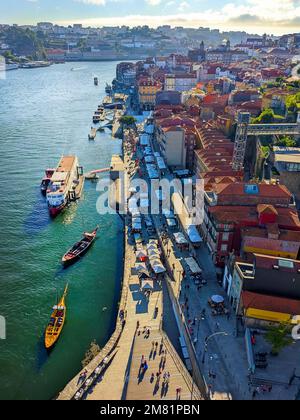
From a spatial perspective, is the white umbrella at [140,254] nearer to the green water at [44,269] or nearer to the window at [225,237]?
the green water at [44,269]

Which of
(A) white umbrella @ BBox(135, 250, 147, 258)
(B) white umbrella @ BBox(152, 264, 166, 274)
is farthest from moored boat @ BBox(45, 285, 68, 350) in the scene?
(B) white umbrella @ BBox(152, 264, 166, 274)

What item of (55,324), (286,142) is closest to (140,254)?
(55,324)

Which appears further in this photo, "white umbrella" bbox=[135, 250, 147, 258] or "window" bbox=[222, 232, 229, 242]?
"white umbrella" bbox=[135, 250, 147, 258]

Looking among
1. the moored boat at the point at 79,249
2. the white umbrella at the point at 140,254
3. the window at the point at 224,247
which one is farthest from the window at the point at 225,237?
the moored boat at the point at 79,249

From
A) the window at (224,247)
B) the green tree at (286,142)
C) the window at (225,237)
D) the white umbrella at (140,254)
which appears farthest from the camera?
the green tree at (286,142)

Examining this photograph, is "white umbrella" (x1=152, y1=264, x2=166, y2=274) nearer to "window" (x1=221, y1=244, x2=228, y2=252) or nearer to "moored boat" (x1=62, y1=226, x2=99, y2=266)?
"window" (x1=221, y1=244, x2=228, y2=252)
